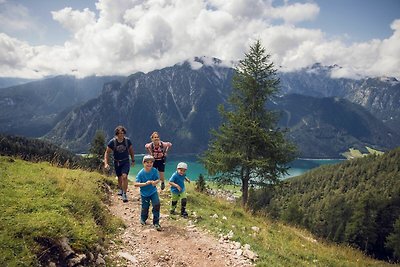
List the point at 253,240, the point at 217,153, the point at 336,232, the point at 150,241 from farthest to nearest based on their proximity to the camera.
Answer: the point at 336,232 → the point at 217,153 → the point at 253,240 → the point at 150,241

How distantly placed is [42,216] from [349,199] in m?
144

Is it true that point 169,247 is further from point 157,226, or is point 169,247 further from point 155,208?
point 155,208

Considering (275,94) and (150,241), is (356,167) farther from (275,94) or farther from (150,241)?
(150,241)

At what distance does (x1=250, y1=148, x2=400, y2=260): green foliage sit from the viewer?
6419 cm

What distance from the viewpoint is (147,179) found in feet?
38.3

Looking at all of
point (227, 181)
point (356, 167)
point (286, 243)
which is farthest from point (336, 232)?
point (356, 167)

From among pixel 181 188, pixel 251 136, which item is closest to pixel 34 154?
pixel 251 136

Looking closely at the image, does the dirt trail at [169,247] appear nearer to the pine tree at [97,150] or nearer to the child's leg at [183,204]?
the child's leg at [183,204]

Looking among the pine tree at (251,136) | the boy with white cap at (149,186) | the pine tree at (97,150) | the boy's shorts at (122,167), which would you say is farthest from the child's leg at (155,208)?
the pine tree at (97,150)

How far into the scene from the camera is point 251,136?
22672mm

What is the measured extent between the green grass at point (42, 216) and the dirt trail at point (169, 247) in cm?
76

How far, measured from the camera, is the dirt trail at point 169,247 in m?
9.32

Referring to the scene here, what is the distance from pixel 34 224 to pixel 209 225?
709cm

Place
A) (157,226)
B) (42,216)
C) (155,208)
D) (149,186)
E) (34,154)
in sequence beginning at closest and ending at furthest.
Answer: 1. (42,216)
2. (155,208)
3. (157,226)
4. (149,186)
5. (34,154)
